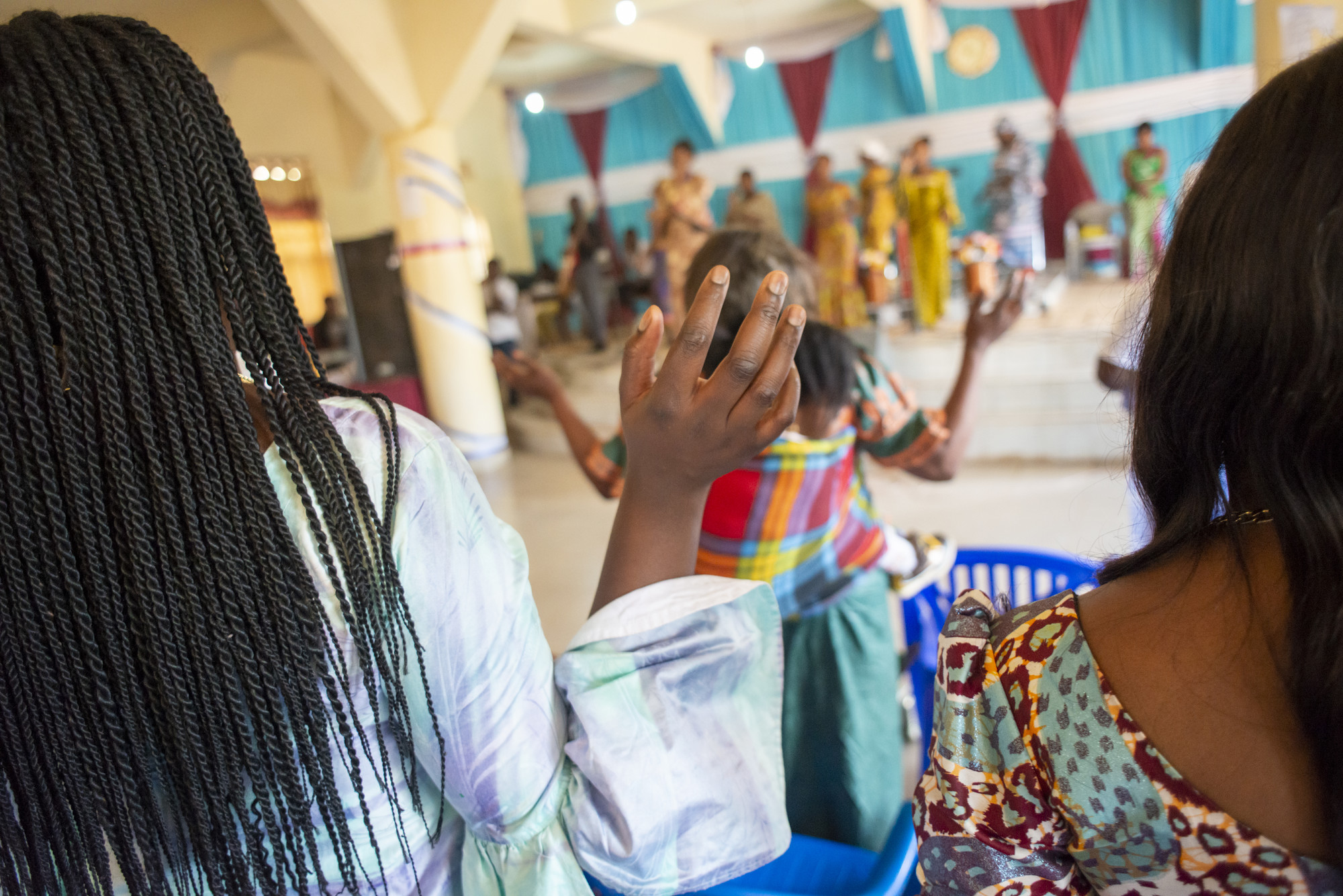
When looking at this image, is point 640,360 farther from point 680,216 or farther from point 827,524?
point 680,216

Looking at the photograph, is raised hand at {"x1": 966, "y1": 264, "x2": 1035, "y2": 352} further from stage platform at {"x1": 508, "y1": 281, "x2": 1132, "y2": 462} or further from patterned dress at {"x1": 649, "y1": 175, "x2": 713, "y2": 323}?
patterned dress at {"x1": 649, "y1": 175, "x2": 713, "y2": 323}

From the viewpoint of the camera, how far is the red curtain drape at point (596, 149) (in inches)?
444

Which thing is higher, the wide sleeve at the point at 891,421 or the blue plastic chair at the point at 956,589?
the wide sleeve at the point at 891,421

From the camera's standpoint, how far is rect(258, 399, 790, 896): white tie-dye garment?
66cm

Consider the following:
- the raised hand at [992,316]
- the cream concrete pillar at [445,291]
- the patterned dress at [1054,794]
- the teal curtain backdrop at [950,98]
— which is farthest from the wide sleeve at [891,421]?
the teal curtain backdrop at [950,98]

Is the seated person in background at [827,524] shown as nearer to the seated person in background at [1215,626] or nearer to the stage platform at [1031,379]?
the seated person in background at [1215,626]

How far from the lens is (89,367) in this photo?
0.56 meters

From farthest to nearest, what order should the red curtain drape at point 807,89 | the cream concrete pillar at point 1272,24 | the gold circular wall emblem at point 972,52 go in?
the red curtain drape at point 807,89 → the gold circular wall emblem at point 972,52 → the cream concrete pillar at point 1272,24

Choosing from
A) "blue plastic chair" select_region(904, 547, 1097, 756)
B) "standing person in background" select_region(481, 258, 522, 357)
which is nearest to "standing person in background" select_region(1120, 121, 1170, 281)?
"standing person in background" select_region(481, 258, 522, 357)

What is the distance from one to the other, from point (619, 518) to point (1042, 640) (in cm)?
34

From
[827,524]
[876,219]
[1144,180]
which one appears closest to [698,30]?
[876,219]

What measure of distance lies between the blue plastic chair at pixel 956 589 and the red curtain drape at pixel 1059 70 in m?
8.58

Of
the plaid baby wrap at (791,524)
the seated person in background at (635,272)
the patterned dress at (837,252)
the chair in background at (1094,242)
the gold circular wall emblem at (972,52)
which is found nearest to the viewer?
the plaid baby wrap at (791,524)

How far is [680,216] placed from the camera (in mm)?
7883
